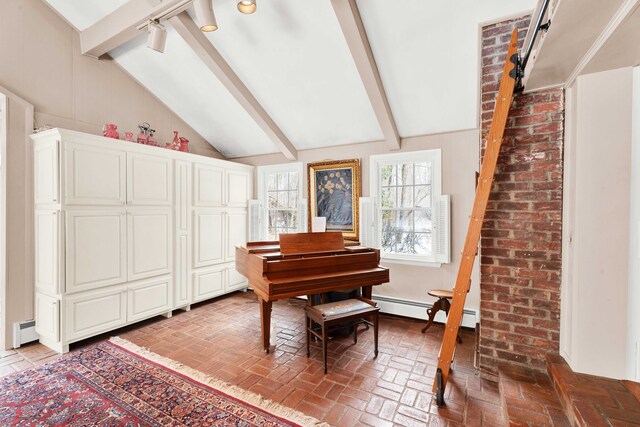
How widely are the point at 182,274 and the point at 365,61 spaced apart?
3.57 metres

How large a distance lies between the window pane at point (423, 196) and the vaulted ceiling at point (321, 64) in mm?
667

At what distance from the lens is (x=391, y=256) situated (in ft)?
12.8

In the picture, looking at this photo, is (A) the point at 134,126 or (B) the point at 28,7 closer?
(B) the point at 28,7

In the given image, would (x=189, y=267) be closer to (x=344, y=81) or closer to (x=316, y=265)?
(x=316, y=265)

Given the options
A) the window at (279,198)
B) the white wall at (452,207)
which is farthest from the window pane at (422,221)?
the window at (279,198)

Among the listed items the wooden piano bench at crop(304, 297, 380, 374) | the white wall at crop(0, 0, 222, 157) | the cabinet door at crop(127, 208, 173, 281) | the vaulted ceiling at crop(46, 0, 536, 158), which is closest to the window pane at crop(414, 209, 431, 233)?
the vaulted ceiling at crop(46, 0, 536, 158)

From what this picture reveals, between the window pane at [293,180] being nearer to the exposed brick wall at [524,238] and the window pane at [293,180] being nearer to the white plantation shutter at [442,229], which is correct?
the white plantation shutter at [442,229]

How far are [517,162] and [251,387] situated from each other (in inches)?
107

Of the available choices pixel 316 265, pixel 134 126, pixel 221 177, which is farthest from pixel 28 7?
pixel 316 265

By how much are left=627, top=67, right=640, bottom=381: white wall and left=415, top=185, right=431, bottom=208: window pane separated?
2.12m

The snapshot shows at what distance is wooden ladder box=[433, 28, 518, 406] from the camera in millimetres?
1922

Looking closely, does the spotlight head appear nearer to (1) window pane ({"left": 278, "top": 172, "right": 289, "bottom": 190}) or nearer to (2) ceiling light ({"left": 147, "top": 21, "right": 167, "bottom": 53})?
(2) ceiling light ({"left": 147, "top": 21, "right": 167, "bottom": 53})

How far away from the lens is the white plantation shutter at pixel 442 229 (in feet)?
11.4

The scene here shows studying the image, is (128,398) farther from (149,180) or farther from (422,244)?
(422,244)
